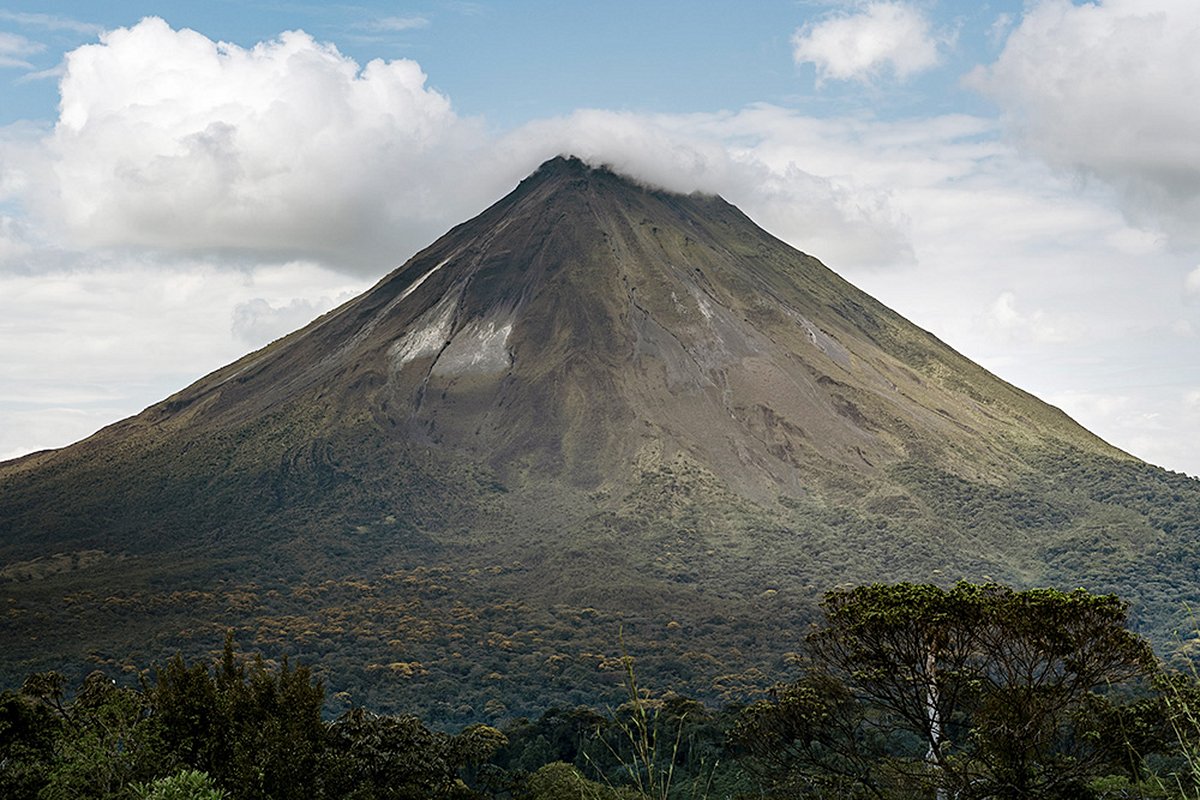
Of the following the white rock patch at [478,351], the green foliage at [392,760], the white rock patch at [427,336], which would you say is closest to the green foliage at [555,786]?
the green foliage at [392,760]

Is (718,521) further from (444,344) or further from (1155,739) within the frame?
(1155,739)

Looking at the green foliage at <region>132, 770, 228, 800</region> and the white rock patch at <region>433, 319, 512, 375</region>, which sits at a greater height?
the white rock patch at <region>433, 319, 512, 375</region>

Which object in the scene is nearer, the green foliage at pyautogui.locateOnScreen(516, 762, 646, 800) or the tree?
the tree

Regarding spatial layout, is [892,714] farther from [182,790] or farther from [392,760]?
[182,790]

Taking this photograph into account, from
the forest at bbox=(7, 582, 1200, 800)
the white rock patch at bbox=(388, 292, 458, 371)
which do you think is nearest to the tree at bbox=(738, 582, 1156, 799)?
the forest at bbox=(7, 582, 1200, 800)

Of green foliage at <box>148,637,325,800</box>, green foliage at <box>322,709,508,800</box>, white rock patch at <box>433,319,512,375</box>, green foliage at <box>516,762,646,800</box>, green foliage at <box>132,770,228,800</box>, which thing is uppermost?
white rock patch at <box>433,319,512,375</box>

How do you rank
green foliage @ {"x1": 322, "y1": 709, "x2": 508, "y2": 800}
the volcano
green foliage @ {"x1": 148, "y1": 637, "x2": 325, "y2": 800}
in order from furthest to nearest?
the volcano < green foliage @ {"x1": 322, "y1": 709, "x2": 508, "y2": 800} < green foliage @ {"x1": 148, "y1": 637, "x2": 325, "y2": 800}

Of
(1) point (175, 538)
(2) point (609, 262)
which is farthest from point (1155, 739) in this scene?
(2) point (609, 262)

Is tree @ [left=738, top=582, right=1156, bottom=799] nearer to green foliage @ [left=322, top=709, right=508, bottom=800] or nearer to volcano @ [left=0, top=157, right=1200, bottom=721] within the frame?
green foliage @ [left=322, top=709, right=508, bottom=800]

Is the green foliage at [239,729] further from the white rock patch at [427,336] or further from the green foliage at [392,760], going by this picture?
the white rock patch at [427,336]

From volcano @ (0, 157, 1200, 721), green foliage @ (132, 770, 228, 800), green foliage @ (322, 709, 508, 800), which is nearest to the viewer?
green foliage @ (132, 770, 228, 800)
